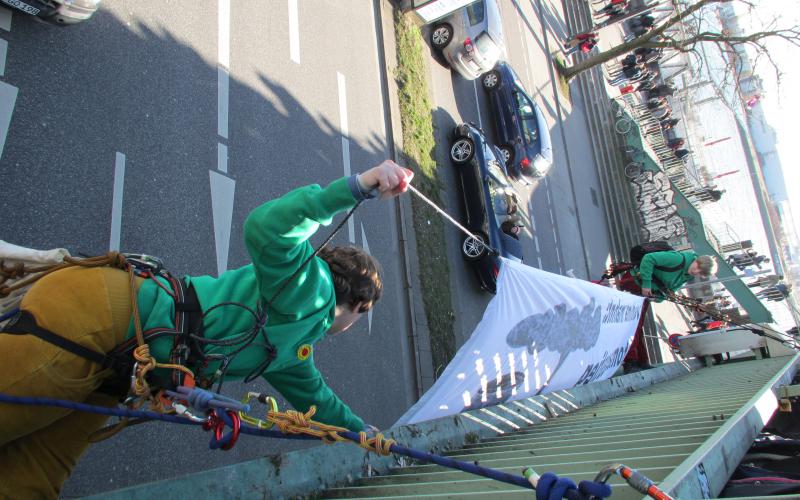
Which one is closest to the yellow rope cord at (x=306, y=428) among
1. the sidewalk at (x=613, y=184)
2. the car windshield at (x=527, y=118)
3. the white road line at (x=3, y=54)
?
the white road line at (x=3, y=54)

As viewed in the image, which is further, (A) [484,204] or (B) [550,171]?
(B) [550,171]

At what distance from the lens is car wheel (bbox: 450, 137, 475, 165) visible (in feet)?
34.7

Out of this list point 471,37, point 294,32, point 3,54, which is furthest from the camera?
point 471,37

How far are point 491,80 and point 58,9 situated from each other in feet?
34.6

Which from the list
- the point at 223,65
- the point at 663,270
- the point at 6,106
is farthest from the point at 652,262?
the point at 6,106

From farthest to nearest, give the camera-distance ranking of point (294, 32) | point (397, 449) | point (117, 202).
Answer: point (294, 32) → point (117, 202) → point (397, 449)

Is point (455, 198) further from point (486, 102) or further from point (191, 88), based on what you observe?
point (191, 88)

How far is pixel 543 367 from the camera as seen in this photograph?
561cm

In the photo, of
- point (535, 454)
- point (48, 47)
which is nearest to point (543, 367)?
point (535, 454)

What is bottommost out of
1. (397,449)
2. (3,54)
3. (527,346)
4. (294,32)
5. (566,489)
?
(566,489)

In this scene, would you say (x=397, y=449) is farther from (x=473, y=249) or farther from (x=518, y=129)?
(x=518, y=129)

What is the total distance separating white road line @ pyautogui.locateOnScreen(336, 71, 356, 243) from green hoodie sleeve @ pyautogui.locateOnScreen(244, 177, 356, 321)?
16.5 feet

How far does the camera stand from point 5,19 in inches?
178

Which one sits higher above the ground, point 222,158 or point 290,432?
point 222,158
